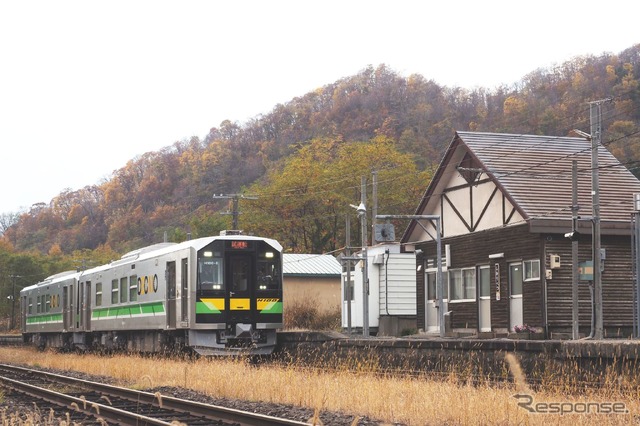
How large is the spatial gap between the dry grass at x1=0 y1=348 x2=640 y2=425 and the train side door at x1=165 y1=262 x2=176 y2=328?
3.28 m

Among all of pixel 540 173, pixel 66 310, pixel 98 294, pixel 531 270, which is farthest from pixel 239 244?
pixel 66 310

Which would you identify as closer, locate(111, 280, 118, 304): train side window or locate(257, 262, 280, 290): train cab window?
locate(257, 262, 280, 290): train cab window

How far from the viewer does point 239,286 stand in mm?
22844

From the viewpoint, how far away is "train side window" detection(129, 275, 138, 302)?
1045 inches

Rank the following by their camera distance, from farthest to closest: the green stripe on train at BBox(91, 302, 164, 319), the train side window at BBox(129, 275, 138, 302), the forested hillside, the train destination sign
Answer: the forested hillside < the train side window at BBox(129, 275, 138, 302) < the green stripe on train at BBox(91, 302, 164, 319) < the train destination sign

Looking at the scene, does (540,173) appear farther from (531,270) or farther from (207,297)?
(207,297)

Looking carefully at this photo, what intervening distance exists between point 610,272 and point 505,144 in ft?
18.0

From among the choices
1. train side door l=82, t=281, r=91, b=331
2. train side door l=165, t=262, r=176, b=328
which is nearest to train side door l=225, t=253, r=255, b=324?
train side door l=165, t=262, r=176, b=328

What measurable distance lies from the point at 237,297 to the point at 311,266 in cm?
2178

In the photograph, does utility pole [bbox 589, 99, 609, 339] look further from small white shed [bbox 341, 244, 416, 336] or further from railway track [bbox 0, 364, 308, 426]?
small white shed [bbox 341, 244, 416, 336]

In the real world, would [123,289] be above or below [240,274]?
below

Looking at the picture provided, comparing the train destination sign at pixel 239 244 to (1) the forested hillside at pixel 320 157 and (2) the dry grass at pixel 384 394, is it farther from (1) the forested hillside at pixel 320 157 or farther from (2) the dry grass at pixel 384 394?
(1) the forested hillside at pixel 320 157

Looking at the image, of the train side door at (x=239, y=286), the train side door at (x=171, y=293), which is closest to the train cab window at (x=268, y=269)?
the train side door at (x=239, y=286)

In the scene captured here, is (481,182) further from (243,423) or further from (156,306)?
(243,423)
